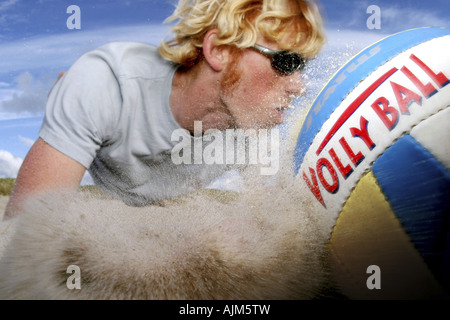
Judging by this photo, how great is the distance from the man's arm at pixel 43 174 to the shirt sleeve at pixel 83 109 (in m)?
0.05

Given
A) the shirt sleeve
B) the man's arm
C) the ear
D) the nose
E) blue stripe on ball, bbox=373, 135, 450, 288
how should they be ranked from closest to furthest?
blue stripe on ball, bbox=373, 135, 450, 288 < the man's arm < the shirt sleeve < the nose < the ear

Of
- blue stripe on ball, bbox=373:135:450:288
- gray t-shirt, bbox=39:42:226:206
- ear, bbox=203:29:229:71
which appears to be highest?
ear, bbox=203:29:229:71

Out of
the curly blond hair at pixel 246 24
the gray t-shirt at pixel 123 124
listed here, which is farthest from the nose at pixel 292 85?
the gray t-shirt at pixel 123 124

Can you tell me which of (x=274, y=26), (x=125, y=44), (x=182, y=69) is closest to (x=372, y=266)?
(x=274, y=26)

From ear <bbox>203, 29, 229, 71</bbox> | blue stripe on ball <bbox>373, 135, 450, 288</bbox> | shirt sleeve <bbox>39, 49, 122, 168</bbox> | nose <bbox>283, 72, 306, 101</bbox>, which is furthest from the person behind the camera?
ear <bbox>203, 29, 229, 71</bbox>

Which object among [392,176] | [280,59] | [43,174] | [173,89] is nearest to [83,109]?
[43,174]

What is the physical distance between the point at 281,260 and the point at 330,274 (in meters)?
0.26

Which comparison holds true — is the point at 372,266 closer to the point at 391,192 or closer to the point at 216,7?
the point at 391,192

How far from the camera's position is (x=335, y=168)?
1755mm

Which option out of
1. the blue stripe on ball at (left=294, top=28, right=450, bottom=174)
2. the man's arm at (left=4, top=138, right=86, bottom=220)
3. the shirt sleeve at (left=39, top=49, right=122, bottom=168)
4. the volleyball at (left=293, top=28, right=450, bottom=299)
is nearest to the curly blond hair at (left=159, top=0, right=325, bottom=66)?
the shirt sleeve at (left=39, top=49, right=122, bottom=168)

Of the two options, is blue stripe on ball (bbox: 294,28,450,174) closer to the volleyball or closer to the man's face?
the volleyball

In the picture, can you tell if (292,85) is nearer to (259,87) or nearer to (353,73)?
(259,87)

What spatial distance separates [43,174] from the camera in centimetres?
224

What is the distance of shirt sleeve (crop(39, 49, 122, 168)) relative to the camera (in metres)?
2.34
